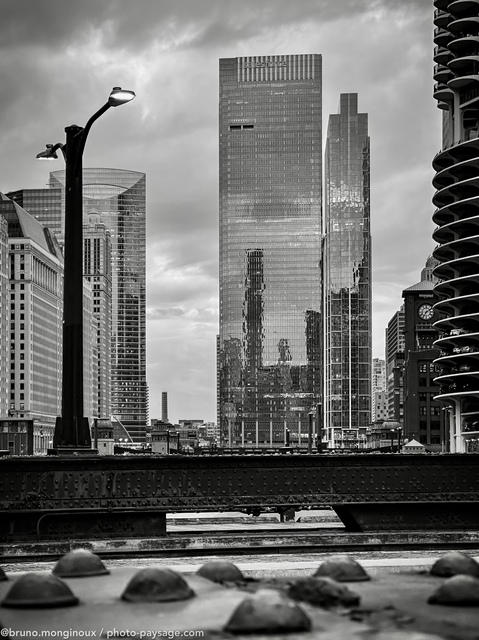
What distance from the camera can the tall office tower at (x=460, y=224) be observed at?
10312cm

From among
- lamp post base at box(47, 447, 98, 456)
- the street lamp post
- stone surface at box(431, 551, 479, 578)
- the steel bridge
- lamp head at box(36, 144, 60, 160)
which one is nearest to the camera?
stone surface at box(431, 551, 479, 578)

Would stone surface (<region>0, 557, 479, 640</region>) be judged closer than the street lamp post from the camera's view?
Yes

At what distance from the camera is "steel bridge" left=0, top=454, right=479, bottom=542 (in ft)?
66.0

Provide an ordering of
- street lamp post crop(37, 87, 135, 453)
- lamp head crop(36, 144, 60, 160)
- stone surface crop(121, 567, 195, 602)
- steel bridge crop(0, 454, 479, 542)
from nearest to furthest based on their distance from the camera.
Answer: stone surface crop(121, 567, 195, 602) → steel bridge crop(0, 454, 479, 542) → street lamp post crop(37, 87, 135, 453) → lamp head crop(36, 144, 60, 160)

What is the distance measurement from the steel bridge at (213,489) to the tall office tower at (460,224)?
265 feet

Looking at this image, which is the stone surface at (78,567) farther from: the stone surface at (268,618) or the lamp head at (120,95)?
the lamp head at (120,95)

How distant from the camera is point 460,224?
103 meters

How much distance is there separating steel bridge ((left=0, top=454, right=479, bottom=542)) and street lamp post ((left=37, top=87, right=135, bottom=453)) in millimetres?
1423

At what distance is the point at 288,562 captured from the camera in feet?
53.6

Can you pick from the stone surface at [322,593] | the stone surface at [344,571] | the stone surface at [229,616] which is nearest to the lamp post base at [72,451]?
the stone surface at [344,571]

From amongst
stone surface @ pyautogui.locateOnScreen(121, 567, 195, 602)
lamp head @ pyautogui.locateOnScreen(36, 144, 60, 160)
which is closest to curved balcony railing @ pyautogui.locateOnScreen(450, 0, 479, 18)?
lamp head @ pyautogui.locateOnScreen(36, 144, 60, 160)

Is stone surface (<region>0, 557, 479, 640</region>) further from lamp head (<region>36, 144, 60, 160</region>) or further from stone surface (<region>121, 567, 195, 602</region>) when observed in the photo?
lamp head (<region>36, 144, 60, 160</region>)

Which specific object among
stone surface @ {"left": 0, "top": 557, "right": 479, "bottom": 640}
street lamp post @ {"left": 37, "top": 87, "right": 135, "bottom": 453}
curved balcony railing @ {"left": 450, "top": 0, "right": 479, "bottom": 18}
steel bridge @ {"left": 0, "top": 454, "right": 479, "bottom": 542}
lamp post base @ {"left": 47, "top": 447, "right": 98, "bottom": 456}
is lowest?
steel bridge @ {"left": 0, "top": 454, "right": 479, "bottom": 542}

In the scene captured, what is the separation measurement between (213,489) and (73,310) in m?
4.97
